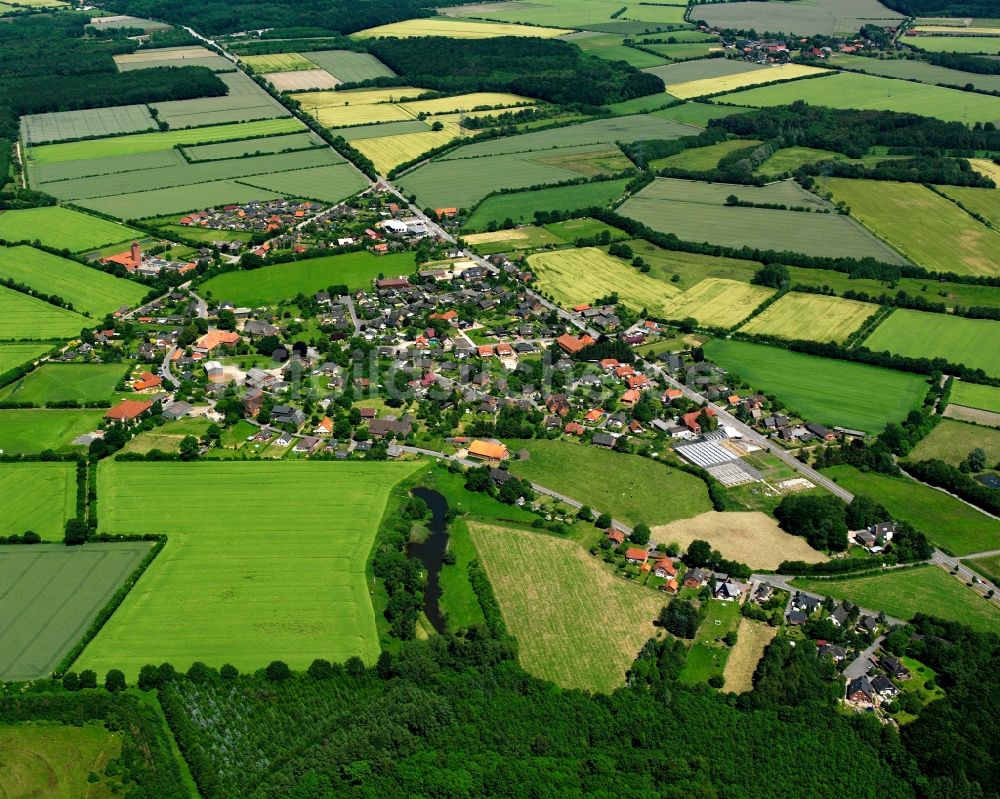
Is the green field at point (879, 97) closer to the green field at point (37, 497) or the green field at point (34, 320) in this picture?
the green field at point (34, 320)

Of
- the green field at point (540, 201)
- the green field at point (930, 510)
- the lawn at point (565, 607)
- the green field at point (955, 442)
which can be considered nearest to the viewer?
the lawn at point (565, 607)

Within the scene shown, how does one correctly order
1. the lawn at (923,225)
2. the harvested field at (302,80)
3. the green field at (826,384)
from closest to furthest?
the green field at (826,384) < the lawn at (923,225) < the harvested field at (302,80)

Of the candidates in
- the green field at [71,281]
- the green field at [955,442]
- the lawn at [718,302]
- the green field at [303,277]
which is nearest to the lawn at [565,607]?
the green field at [955,442]

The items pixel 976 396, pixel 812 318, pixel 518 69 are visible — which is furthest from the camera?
pixel 518 69

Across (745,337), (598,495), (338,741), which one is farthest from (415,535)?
(745,337)

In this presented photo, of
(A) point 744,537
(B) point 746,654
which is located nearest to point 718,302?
(A) point 744,537

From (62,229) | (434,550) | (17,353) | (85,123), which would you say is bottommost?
(434,550)

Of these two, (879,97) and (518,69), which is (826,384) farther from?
(518,69)
